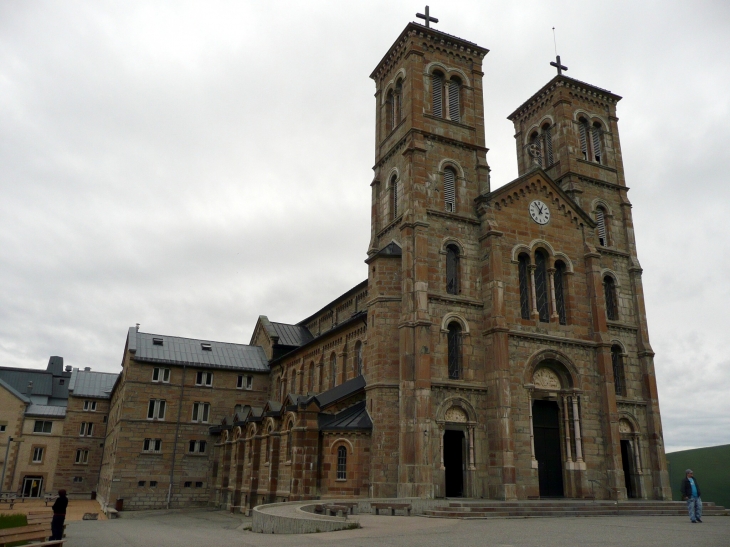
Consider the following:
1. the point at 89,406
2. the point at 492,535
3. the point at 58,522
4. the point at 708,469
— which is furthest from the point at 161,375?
the point at 708,469

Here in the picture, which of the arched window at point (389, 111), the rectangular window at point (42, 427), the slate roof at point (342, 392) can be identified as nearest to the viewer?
the slate roof at point (342, 392)

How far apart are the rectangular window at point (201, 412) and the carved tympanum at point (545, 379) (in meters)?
30.7

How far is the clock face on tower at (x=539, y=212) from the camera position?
119 ft

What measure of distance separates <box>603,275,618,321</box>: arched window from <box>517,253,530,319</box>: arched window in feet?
22.0

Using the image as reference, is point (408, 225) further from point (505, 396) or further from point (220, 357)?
point (220, 357)

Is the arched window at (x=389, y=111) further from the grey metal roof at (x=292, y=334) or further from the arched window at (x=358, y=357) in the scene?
the grey metal roof at (x=292, y=334)

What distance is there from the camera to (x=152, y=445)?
48906 millimetres

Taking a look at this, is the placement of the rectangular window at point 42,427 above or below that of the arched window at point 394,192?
below

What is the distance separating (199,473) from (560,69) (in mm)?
42946

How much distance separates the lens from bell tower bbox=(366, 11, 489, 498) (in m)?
29.9

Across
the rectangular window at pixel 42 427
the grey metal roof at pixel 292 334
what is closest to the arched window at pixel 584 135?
the grey metal roof at pixel 292 334

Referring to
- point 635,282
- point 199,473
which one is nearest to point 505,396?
point 635,282

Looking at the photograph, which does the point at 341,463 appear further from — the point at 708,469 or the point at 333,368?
the point at 708,469

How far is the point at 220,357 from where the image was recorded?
182 ft
